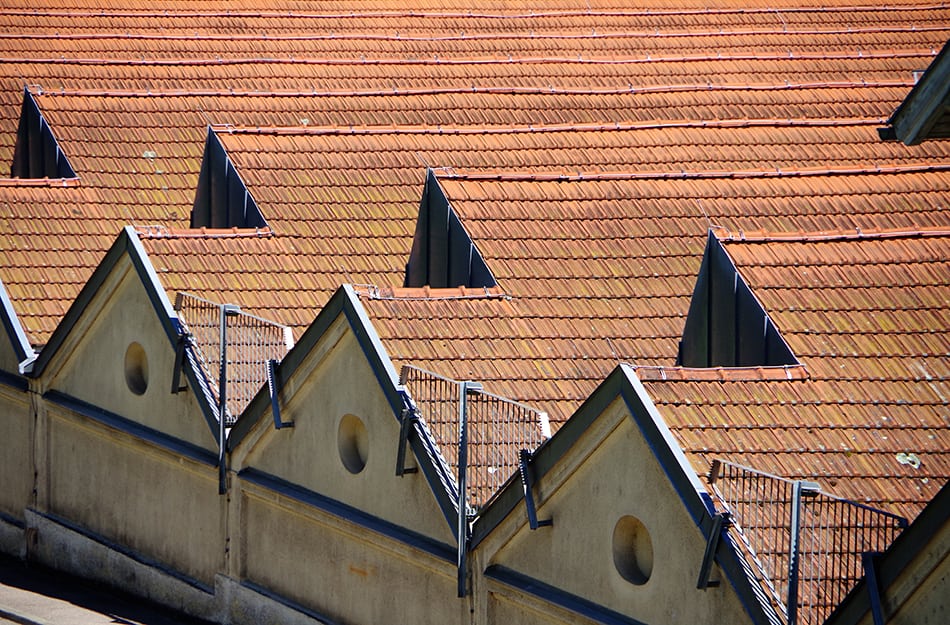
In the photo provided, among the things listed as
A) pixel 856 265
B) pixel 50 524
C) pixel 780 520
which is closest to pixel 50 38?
pixel 50 524

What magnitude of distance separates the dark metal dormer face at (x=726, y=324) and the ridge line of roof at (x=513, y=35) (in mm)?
19896

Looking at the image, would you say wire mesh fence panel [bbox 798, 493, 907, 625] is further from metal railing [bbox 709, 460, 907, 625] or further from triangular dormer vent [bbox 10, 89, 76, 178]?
triangular dormer vent [bbox 10, 89, 76, 178]

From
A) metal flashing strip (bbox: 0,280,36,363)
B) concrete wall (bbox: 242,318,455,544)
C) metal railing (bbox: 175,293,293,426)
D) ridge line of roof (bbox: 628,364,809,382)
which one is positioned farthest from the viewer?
metal flashing strip (bbox: 0,280,36,363)

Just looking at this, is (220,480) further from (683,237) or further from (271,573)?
(683,237)

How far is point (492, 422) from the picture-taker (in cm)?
1580

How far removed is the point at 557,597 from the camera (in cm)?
1478

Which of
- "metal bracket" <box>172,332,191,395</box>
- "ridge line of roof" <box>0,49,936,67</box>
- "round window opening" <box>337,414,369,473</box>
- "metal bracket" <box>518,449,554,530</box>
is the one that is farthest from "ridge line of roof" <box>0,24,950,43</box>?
"metal bracket" <box>518,449,554,530</box>

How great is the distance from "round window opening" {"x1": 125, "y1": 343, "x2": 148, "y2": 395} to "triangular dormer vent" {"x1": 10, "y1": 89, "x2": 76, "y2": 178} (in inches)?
292

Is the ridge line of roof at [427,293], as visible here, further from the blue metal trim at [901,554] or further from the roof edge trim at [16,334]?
the blue metal trim at [901,554]

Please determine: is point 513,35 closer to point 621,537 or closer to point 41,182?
point 41,182

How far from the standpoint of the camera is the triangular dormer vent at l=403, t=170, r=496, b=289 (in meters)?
21.1

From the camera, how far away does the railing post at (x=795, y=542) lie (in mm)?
12484

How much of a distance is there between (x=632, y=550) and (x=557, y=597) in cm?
99

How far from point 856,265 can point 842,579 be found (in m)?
6.17
